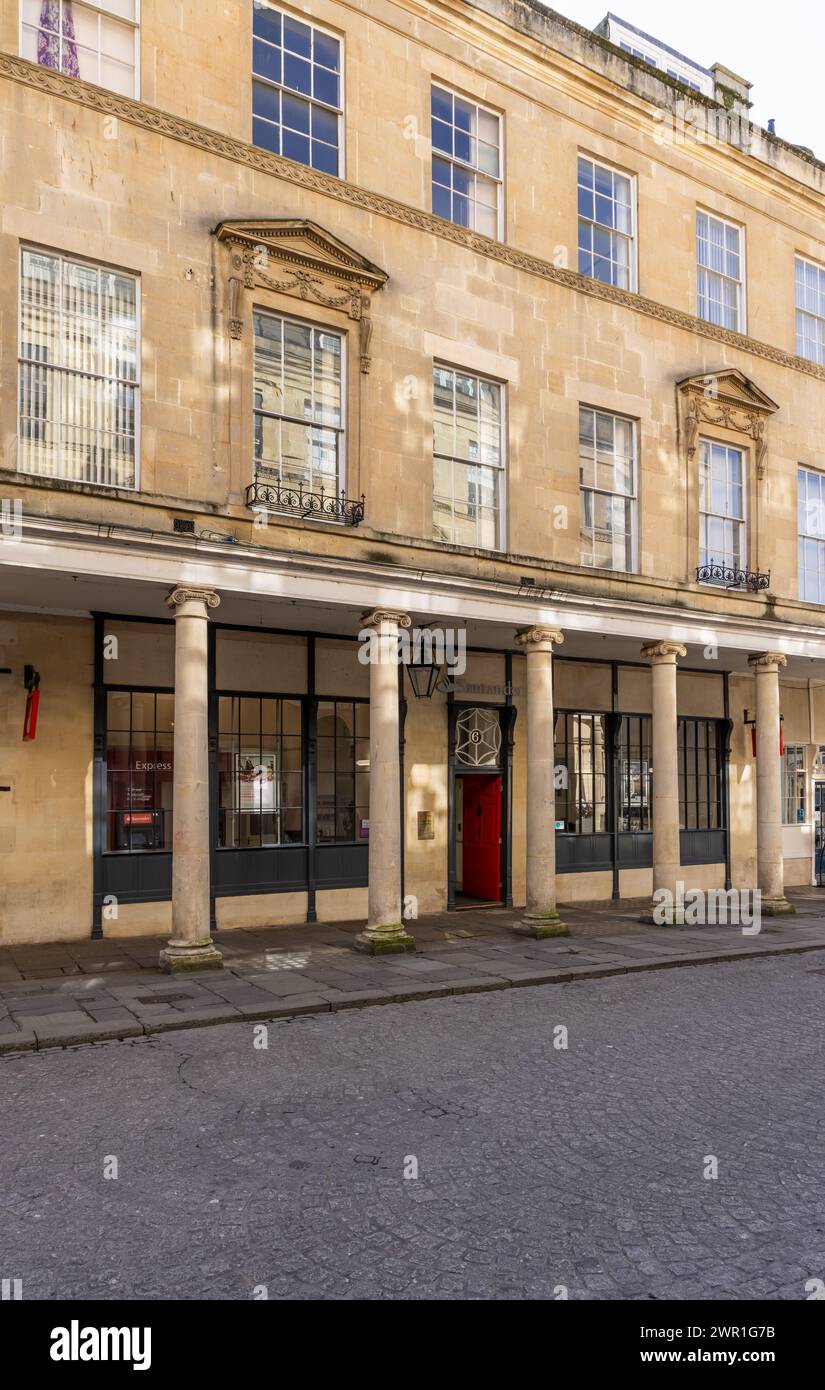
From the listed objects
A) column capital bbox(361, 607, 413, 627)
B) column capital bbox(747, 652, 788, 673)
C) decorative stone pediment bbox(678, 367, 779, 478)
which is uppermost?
decorative stone pediment bbox(678, 367, 779, 478)

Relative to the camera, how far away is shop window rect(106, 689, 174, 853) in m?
14.1

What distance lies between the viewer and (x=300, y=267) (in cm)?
1318

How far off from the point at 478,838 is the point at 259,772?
4946 mm

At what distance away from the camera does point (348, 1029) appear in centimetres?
938

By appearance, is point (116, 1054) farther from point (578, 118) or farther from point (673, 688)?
point (578, 118)

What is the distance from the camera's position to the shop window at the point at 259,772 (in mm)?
15055

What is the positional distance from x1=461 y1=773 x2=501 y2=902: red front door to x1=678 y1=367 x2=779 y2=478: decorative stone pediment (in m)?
7.06

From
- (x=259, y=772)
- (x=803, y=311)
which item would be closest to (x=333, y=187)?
(x=259, y=772)

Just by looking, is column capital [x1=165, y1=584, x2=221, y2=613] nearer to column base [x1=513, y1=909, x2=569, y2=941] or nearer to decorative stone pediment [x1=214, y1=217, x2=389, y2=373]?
decorative stone pediment [x1=214, y1=217, x2=389, y2=373]

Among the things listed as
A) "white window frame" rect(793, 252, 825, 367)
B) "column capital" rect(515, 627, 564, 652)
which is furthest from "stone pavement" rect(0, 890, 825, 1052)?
"white window frame" rect(793, 252, 825, 367)

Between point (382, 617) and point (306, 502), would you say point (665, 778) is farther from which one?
point (306, 502)

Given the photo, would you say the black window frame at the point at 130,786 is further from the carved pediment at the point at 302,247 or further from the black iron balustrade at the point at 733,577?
the black iron balustrade at the point at 733,577

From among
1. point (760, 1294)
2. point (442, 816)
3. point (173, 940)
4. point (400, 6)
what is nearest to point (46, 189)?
Answer: point (400, 6)

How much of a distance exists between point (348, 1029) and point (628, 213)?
15.0 m
